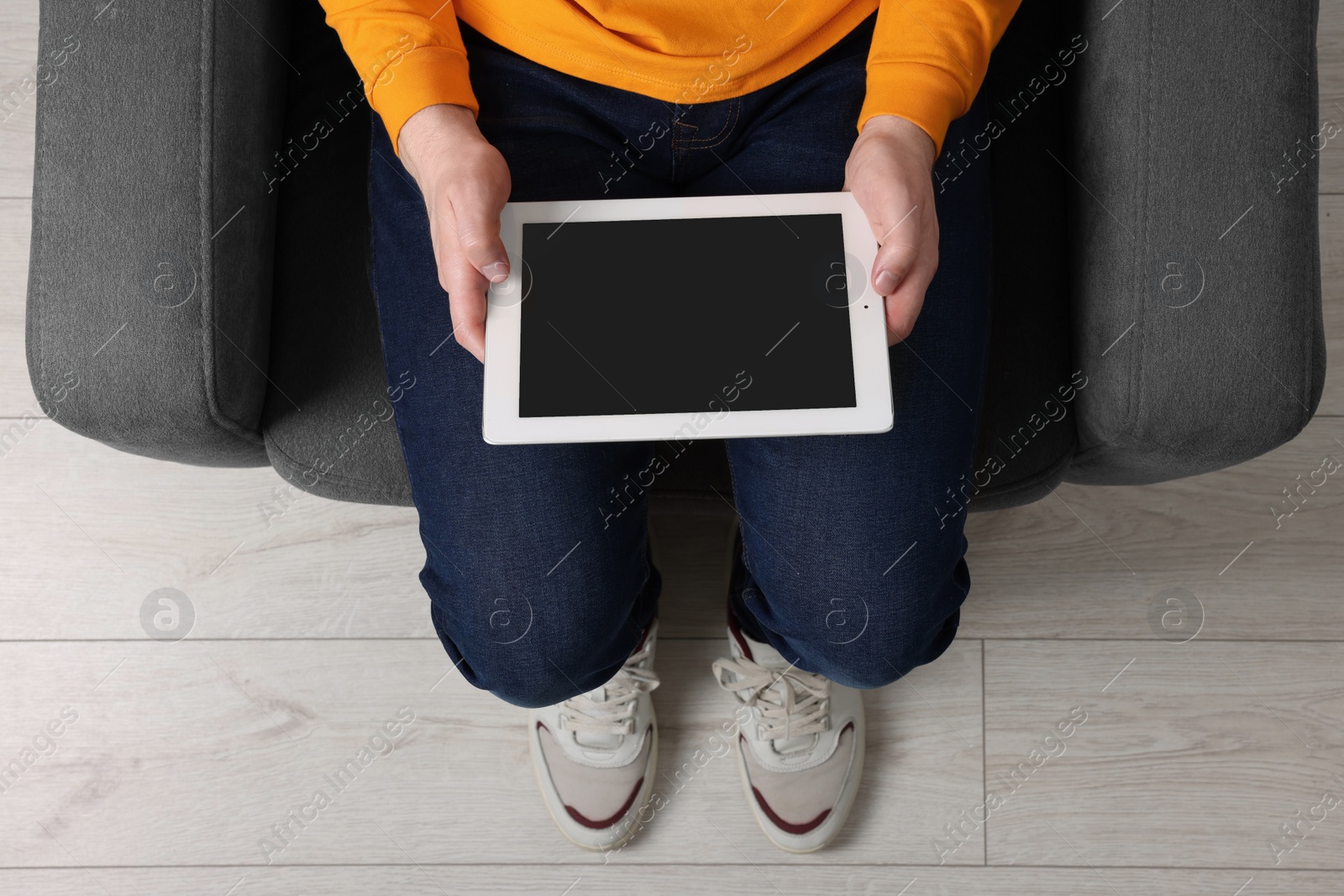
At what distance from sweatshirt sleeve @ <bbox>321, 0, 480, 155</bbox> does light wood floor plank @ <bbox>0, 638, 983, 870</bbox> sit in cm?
65

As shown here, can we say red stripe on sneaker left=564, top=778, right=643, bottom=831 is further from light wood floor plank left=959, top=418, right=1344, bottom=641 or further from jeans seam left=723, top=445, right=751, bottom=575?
light wood floor plank left=959, top=418, right=1344, bottom=641

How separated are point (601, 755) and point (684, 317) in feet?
1.83

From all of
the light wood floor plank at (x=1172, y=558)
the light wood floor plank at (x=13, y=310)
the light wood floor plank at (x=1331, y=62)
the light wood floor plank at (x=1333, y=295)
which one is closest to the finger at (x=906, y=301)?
the light wood floor plank at (x=1172, y=558)

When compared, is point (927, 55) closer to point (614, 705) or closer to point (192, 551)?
point (614, 705)

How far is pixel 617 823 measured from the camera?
101 centimetres

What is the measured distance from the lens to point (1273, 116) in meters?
0.71

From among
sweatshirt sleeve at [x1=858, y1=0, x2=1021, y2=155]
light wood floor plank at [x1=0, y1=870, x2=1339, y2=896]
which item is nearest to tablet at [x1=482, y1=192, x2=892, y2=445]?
sweatshirt sleeve at [x1=858, y1=0, x2=1021, y2=155]

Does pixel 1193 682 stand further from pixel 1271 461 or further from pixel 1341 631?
pixel 1271 461

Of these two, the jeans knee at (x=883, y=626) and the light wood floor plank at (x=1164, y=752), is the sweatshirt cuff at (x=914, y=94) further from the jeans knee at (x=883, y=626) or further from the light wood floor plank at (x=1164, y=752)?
the light wood floor plank at (x=1164, y=752)

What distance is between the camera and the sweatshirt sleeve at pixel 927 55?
703mm

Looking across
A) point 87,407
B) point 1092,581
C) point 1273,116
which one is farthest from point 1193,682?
point 87,407

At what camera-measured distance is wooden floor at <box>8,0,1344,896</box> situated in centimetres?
104

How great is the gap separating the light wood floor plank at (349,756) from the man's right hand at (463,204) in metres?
0.56

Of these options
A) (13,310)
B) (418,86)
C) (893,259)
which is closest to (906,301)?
(893,259)
